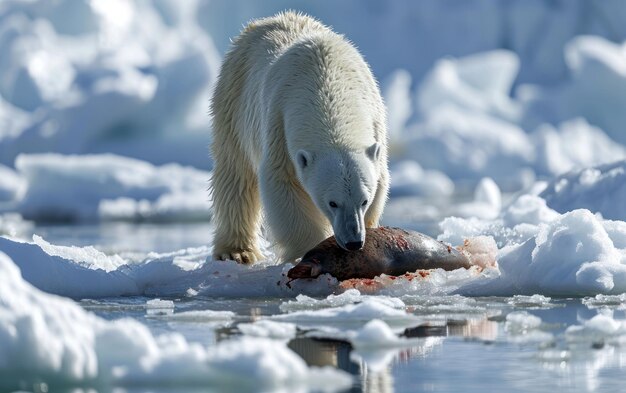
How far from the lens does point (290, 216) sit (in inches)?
208

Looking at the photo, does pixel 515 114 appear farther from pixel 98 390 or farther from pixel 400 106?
pixel 98 390

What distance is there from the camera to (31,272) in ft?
16.1

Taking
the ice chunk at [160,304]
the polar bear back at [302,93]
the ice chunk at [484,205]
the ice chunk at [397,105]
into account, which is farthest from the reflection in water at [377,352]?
the ice chunk at [397,105]

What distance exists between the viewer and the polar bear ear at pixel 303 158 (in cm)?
494

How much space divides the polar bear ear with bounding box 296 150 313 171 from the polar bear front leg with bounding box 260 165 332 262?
1.06ft

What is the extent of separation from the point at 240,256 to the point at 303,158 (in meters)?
1.43

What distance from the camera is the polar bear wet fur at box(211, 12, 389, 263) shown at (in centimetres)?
492

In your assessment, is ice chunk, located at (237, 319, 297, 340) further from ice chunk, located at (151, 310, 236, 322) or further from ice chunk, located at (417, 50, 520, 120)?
ice chunk, located at (417, 50, 520, 120)

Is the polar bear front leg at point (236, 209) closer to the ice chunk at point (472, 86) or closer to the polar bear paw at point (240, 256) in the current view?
the polar bear paw at point (240, 256)

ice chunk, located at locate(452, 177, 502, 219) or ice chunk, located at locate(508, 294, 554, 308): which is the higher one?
ice chunk, located at locate(452, 177, 502, 219)

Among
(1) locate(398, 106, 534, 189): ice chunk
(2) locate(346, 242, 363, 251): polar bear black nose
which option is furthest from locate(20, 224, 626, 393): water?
(1) locate(398, 106, 534, 189): ice chunk

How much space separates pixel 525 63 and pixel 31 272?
18.4 metres

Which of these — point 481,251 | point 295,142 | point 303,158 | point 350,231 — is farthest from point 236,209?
point 350,231

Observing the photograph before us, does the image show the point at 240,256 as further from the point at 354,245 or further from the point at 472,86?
the point at 472,86
